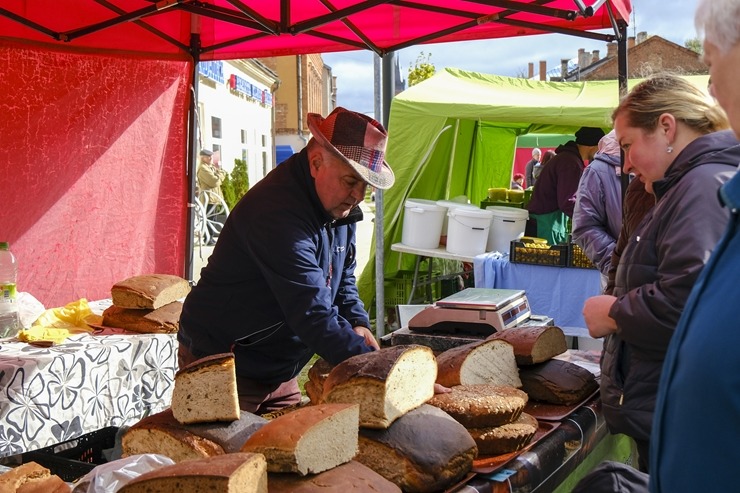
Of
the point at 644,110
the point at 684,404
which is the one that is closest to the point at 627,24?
the point at 644,110

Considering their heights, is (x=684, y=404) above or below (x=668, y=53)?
below

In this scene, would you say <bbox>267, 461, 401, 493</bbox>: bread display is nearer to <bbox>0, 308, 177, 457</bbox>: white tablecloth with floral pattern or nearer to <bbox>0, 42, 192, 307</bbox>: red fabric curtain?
<bbox>0, 308, 177, 457</bbox>: white tablecloth with floral pattern

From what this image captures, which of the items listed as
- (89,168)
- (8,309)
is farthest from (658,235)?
(89,168)

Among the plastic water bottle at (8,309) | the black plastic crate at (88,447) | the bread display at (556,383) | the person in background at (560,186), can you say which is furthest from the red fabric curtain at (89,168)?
the person in background at (560,186)

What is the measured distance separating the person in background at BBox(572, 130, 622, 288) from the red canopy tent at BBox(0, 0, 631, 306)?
0.83 meters

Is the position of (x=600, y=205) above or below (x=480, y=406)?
above

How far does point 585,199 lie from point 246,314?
303cm

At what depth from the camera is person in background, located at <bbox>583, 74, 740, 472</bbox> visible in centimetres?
198

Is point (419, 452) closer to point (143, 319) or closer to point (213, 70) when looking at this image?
point (143, 319)

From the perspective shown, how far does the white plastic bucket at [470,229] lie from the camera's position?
7324 millimetres

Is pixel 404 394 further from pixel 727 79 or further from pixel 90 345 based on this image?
pixel 90 345

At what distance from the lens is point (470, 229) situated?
290 inches

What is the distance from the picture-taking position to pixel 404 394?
1992 millimetres

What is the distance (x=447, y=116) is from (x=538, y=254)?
221 cm
